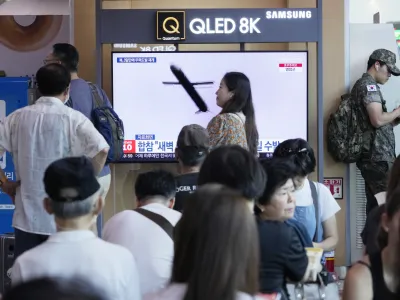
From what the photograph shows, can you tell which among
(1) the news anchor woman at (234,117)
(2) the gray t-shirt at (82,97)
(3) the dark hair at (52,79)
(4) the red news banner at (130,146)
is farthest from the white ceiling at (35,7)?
(3) the dark hair at (52,79)

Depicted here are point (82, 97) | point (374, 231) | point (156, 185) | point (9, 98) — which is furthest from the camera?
point (9, 98)

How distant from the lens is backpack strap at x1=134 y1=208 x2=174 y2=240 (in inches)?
122

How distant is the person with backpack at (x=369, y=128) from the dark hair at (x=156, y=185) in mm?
3512

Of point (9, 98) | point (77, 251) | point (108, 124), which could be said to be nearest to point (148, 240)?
point (77, 251)

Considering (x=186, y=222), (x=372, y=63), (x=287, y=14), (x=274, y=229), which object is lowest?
(x=274, y=229)

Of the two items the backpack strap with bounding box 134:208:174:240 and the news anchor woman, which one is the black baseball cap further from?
the news anchor woman

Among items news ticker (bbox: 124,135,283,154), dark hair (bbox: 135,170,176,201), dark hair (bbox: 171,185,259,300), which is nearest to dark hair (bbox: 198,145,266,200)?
dark hair (bbox: 171,185,259,300)

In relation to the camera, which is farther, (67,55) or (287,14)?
(287,14)

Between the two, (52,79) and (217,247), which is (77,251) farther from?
(52,79)

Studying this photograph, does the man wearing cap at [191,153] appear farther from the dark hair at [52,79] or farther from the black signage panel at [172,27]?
the black signage panel at [172,27]

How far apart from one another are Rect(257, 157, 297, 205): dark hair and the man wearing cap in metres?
0.80

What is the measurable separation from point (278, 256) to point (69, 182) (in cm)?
78

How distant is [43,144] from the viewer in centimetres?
396

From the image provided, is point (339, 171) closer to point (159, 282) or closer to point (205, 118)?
point (205, 118)
